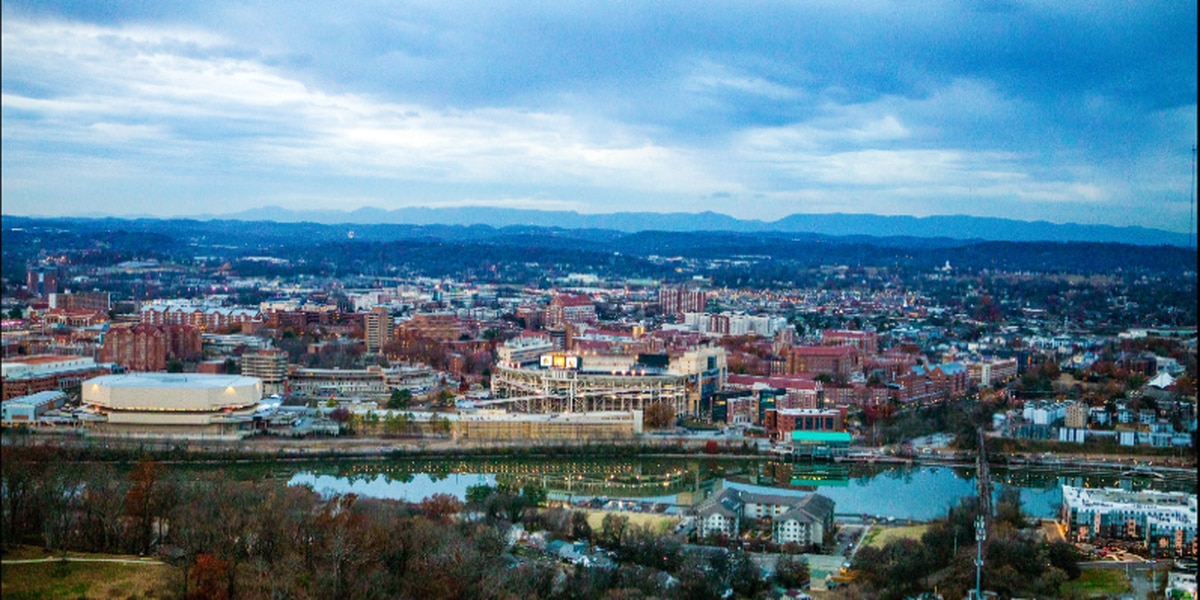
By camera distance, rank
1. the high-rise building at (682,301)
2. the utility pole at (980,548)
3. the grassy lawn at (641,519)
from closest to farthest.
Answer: the utility pole at (980,548)
the grassy lawn at (641,519)
the high-rise building at (682,301)

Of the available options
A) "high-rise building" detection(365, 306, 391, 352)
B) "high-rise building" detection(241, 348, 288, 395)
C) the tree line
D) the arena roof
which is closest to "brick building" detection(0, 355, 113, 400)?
the arena roof

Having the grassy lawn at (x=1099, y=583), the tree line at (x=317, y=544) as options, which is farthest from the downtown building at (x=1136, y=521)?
the tree line at (x=317, y=544)

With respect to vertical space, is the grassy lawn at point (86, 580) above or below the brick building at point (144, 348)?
below

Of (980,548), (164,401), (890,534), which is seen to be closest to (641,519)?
(890,534)

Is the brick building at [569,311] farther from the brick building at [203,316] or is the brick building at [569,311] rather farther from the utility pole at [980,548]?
the utility pole at [980,548]

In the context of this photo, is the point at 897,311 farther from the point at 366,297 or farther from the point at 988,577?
the point at 988,577

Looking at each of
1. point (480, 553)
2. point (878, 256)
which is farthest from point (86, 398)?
point (878, 256)

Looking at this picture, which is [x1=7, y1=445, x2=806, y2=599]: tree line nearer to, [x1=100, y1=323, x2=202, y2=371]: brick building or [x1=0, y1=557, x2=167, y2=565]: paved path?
[x1=0, y1=557, x2=167, y2=565]: paved path
